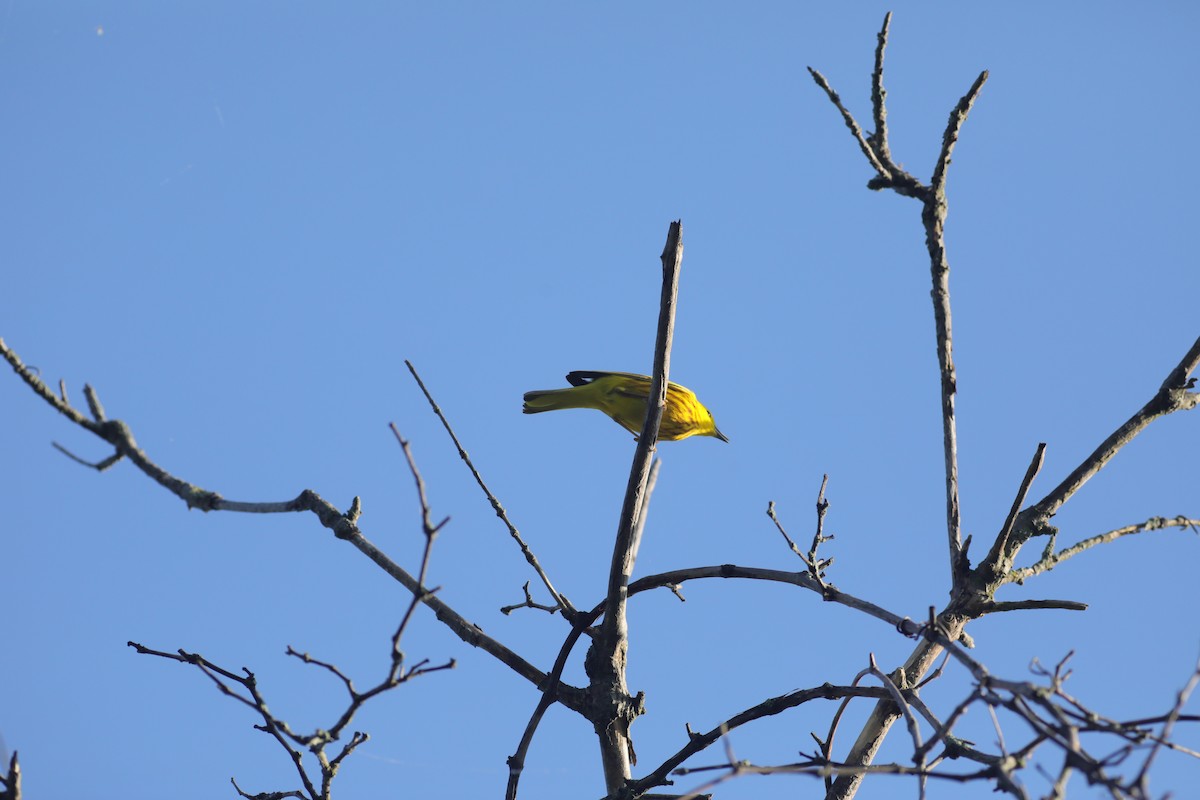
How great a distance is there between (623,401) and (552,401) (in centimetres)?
56

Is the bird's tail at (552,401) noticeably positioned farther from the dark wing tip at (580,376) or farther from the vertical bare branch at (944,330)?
the vertical bare branch at (944,330)

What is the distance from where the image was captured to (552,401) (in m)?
6.61

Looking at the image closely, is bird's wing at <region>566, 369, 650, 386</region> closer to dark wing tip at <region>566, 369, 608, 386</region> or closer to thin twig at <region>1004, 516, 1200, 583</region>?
dark wing tip at <region>566, 369, 608, 386</region>

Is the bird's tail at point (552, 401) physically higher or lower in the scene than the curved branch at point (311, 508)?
higher

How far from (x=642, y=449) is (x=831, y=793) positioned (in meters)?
1.28

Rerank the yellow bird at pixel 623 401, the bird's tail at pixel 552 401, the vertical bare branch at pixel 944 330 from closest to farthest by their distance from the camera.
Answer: the vertical bare branch at pixel 944 330
the yellow bird at pixel 623 401
the bird's tail at pixel 552 401

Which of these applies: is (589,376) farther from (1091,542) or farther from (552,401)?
(1091,542)

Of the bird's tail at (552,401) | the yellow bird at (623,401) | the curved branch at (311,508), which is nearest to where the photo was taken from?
the curved branch at (311,508)

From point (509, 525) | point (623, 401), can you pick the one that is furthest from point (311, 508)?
point (623, 401)

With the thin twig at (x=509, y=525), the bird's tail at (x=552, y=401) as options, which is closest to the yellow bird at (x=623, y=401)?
the bird's tail at (x=552, y=401)

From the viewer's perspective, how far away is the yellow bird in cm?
623

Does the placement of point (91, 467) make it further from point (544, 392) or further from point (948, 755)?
point (544, 392)

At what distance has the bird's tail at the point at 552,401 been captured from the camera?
21.4 feet

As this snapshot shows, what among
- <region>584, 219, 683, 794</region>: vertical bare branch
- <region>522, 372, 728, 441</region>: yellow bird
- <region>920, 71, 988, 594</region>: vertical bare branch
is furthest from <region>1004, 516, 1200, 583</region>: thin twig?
<region>522, 372, 728, 441</region>: yellow bird
